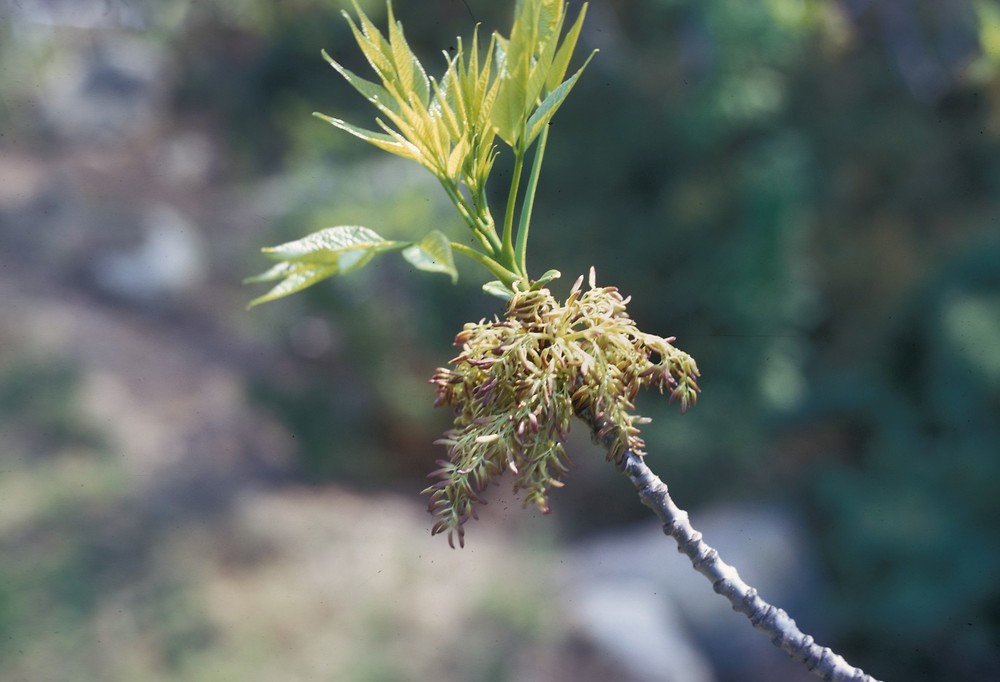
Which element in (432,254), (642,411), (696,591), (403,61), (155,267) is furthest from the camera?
(155,267)

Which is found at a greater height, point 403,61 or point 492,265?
point 403,61

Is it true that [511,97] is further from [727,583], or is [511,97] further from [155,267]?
[155,267]

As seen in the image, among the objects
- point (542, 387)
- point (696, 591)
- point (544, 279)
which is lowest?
point (542, 387)

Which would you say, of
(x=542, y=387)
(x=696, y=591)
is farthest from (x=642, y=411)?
(x=542, y=387)

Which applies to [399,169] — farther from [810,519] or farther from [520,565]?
[810,519]

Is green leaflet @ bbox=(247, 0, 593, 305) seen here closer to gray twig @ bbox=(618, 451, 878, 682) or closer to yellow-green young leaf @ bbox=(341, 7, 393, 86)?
yellow-green young leaf @ bbox=(341, 7, 393, 86)

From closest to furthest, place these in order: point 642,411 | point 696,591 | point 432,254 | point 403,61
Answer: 1. point 432,254
2. point 403,61
3. point 696,591
4. point 642,411
